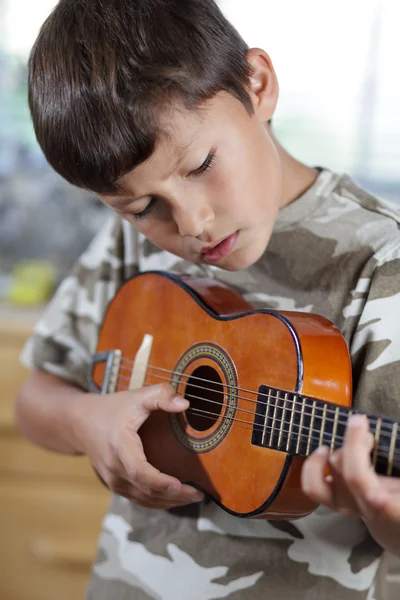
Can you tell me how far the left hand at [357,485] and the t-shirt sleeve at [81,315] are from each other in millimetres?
527

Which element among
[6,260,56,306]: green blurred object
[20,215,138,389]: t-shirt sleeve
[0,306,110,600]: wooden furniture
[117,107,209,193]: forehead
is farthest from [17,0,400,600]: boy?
[6,260,56,306]: green blurred object

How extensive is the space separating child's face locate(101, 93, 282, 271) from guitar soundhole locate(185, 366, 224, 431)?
13cm

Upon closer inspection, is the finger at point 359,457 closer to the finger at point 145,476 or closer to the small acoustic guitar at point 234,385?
the small acoustic guitar at point 234,385

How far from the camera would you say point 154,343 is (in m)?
0.90

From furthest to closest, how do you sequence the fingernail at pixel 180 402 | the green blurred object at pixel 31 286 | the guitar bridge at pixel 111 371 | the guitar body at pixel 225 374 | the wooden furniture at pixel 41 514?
the green blurred object at pixel 31 286
the wooden furniture at pixel 41 514
the guitar bridge at pixel 111 371
the fingernail at pixel 180 402
the guitar body at pixel 225 374

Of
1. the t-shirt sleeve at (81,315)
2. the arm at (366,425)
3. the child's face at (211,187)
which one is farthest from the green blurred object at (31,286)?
the arm at (366,425)

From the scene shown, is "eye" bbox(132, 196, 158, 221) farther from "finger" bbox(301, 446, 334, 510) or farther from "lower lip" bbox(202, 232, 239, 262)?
"finger" bbox(301, 446, 334, 510)

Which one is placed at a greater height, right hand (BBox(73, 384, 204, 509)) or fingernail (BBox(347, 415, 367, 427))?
fingernail (BBox(347, 415, 367, 427))

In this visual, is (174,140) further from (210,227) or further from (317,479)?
(317,479)

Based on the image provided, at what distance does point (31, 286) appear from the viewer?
6.98ft

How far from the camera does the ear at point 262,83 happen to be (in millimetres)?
785

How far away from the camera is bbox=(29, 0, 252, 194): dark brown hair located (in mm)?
696

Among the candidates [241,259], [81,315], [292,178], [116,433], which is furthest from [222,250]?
[81,315]

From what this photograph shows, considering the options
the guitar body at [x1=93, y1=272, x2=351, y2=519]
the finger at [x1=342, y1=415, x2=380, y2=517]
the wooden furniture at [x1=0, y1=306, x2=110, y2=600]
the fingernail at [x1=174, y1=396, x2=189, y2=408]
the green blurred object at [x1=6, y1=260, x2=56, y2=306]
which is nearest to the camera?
the finger at [x1=342, y1=415, x2=380, y2=517]
